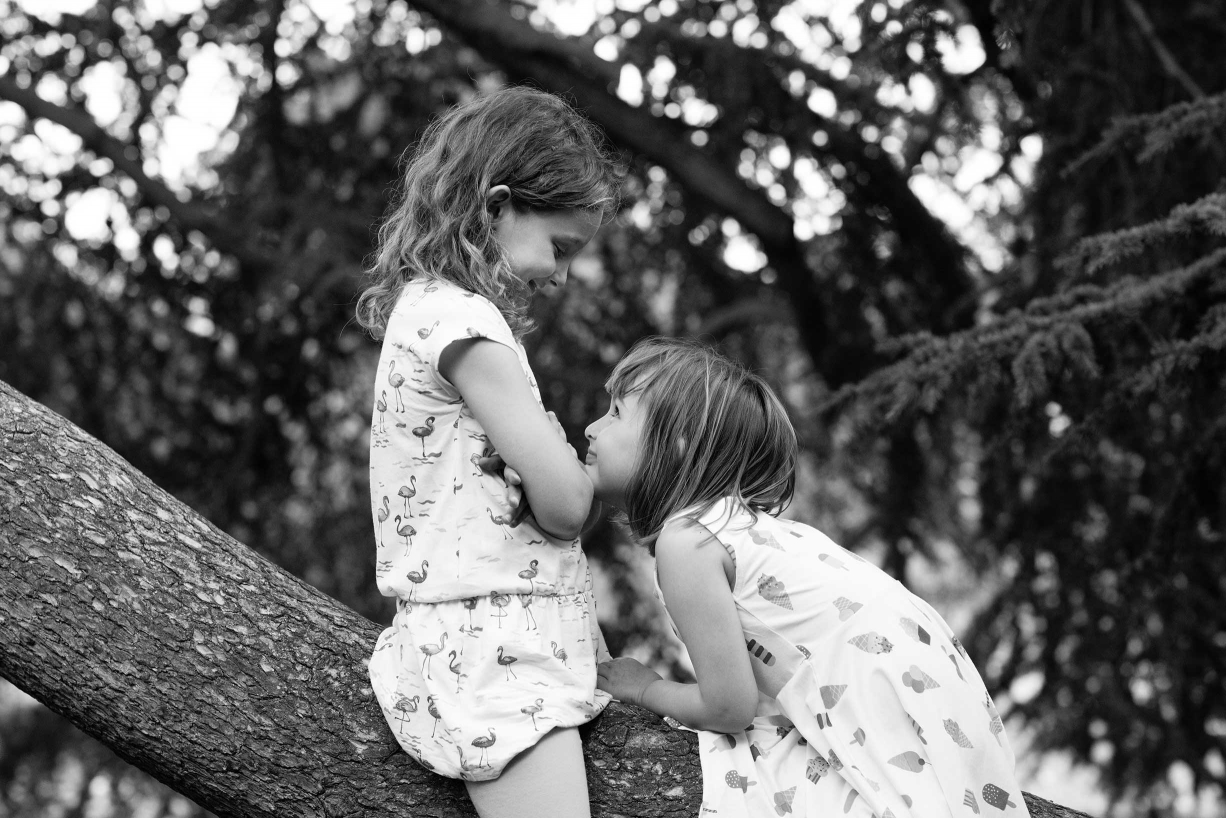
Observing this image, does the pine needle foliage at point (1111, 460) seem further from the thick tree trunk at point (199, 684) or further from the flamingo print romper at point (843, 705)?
the thick tree trunk at point (199, 684)

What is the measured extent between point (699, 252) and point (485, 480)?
2.96 metres

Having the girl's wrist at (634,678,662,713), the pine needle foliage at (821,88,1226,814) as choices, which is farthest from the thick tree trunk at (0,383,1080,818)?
the pine needle foliage at (821,88,1226,814)

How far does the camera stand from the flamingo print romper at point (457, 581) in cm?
172

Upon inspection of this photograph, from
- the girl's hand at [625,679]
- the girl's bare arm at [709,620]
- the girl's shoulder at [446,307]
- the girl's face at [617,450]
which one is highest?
the girl's shoulder at [446,307]

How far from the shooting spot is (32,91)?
12.9 ft

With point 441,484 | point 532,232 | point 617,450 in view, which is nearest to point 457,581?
point 441,484

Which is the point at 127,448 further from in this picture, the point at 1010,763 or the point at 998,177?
the point at 1010,763

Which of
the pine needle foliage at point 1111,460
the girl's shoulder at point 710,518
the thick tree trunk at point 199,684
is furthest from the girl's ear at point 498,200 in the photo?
the pine needle foliage at point 1111,460

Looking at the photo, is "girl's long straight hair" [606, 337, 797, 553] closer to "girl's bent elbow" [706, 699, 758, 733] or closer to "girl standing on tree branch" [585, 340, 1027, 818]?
"girl standing on tree branch" [585, 340, 1027, 818]

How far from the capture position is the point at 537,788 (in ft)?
5.59

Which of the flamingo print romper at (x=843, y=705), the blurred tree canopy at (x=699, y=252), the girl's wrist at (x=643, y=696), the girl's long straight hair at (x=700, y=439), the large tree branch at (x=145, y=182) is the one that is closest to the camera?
the flamingo print romper at (x=843, y=705)

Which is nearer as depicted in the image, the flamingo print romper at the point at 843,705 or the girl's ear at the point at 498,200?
the flamingo print romper at the point at 843,705

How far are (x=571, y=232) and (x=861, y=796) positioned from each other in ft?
3.02

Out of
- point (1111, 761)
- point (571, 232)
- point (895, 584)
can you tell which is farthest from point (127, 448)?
point (1111, 761)
